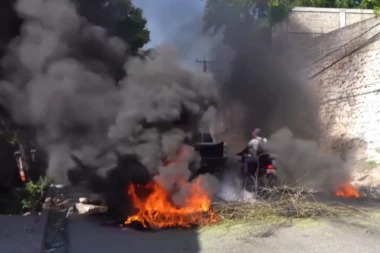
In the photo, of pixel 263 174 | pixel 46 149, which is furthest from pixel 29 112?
pixel 263 174

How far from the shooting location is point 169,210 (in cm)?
802

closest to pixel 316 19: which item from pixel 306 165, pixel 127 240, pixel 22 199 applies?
pixel 306 165

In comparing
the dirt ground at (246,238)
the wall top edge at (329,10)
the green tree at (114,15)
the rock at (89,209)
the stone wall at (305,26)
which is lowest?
the dirt ground at (246,238)

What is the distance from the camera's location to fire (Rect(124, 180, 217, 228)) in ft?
26.2

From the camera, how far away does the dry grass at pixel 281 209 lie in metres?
8.20

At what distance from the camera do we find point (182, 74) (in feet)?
28.2

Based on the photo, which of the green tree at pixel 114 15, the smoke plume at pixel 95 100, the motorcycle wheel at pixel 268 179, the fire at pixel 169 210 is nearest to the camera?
the fire at pixel 169 210

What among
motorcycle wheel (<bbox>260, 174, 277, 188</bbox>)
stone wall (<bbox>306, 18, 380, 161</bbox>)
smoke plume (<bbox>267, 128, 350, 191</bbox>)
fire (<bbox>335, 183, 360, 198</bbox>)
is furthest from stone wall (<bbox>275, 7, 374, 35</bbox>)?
motorcycle wheel (<bbox>260, 174, 277, 188</bbox>)

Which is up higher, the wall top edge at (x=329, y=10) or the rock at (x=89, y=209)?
the wall top edge at (x=329, y=10)

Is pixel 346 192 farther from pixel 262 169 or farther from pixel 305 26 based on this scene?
pixel 305 26

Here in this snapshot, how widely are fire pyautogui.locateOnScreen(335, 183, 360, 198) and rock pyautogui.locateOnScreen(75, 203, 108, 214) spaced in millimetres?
5272

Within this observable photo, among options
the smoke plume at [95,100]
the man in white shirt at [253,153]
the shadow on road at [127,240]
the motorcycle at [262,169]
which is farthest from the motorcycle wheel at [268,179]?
the shadow on road at [127,240]

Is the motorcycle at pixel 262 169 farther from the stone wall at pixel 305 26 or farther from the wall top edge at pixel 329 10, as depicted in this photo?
the wall top edge at pixel 329 10

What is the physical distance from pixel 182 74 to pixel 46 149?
8.66 ft
